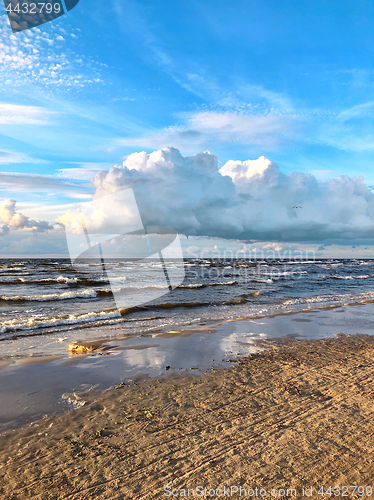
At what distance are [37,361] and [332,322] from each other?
489 inches

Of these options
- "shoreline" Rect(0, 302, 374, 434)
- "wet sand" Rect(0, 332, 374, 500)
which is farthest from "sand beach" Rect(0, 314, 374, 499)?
"shoreline" Rect(0, 302, 374, 434)

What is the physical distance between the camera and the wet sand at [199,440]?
3436mm

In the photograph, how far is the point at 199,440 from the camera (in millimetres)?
4156

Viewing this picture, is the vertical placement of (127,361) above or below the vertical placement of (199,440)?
below

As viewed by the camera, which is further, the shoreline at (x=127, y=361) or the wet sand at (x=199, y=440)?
the shoreline at (x=127, y=361)

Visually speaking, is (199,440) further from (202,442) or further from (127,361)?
(127,361)

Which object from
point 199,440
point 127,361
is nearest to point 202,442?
point 199,440

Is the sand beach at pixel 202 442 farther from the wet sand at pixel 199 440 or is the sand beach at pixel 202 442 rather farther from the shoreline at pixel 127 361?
the shoreline at pixel 127 361

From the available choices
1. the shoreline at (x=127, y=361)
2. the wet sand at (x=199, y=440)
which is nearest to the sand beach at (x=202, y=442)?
the wet sand at (x=199, y=440)

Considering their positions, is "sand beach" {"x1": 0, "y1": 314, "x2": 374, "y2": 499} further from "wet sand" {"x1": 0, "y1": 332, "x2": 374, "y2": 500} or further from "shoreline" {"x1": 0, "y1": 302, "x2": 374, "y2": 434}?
"shoreline" {"x1": 0, "y1": 302, "x2": 374, "y2": 434}

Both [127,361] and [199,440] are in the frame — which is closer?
[199,440]

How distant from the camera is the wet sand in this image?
3436 mm

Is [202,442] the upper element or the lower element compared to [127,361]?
upper

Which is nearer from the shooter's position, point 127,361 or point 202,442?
point 202,442
